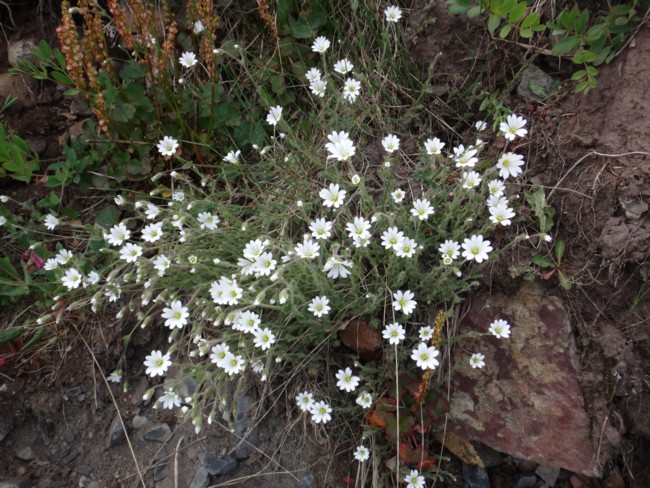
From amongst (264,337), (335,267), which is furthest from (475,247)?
(264,337)

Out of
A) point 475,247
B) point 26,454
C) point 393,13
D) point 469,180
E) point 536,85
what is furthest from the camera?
point 393,13

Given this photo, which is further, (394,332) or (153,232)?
(153,232)

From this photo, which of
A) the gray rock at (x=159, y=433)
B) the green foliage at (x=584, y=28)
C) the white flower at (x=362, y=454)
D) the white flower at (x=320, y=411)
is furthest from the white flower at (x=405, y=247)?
the gray rock at (x=159, y=433)

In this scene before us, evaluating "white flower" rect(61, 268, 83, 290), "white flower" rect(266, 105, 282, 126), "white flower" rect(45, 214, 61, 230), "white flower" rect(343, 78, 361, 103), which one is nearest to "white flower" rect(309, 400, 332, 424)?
"white flower" rect(61, 268, 83, 290)

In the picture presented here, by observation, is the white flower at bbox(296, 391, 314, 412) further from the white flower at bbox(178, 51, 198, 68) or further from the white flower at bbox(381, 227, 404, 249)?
the white flower at bbox(178, 51, 198, 68)

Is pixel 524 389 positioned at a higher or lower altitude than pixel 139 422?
higher

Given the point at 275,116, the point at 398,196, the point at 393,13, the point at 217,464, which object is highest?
the point at 393,13

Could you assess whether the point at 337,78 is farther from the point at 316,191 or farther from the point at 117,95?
the point at 117,95

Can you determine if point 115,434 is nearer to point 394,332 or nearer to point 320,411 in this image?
point 320,411
